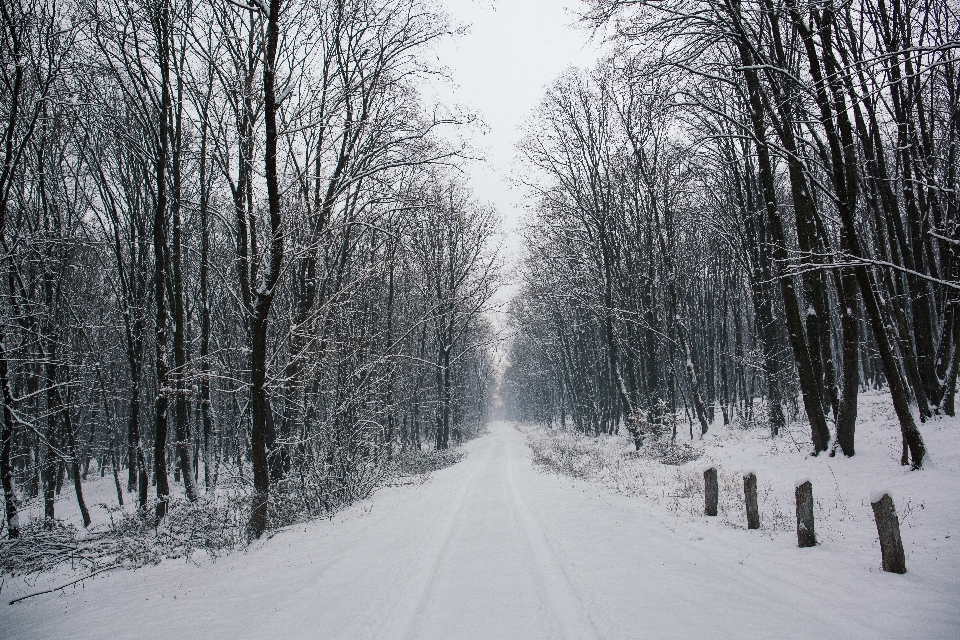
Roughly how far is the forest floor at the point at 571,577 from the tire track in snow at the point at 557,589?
0.03m

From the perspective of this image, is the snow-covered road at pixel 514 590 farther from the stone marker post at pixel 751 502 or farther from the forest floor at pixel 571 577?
the stone marker post at pixel 751 502

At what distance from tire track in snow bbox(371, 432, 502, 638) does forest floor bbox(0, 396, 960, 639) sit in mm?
25

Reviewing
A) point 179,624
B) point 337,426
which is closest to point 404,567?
point 179,624

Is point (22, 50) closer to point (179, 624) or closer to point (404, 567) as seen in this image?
point (179, 624)

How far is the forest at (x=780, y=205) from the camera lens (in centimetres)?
922

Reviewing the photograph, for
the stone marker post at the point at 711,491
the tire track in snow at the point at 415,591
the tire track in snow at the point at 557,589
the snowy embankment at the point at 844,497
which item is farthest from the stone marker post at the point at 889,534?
the tire track in snow at the point at 415,591

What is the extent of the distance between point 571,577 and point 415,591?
192 centimetres

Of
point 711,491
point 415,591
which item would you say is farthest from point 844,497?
point 415,591

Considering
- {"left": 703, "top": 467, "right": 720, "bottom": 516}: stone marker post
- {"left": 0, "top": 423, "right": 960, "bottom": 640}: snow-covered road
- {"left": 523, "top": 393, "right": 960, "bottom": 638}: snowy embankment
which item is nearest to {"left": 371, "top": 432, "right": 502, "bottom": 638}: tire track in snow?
{"left": 0, "top": 423, "right": 960, "bottom": 640}: snow-covered road

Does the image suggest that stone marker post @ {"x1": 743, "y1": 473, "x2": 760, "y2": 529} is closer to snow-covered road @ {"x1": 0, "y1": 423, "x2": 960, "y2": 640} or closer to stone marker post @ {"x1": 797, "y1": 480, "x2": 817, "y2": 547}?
snow-covered road @ {"x1": 0, "y1": 423, "x2": 960, "y2": 640}

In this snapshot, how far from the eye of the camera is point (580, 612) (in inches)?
186

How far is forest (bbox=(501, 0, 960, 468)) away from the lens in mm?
9219

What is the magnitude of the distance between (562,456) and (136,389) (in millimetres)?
16109

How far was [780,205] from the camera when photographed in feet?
60.4
